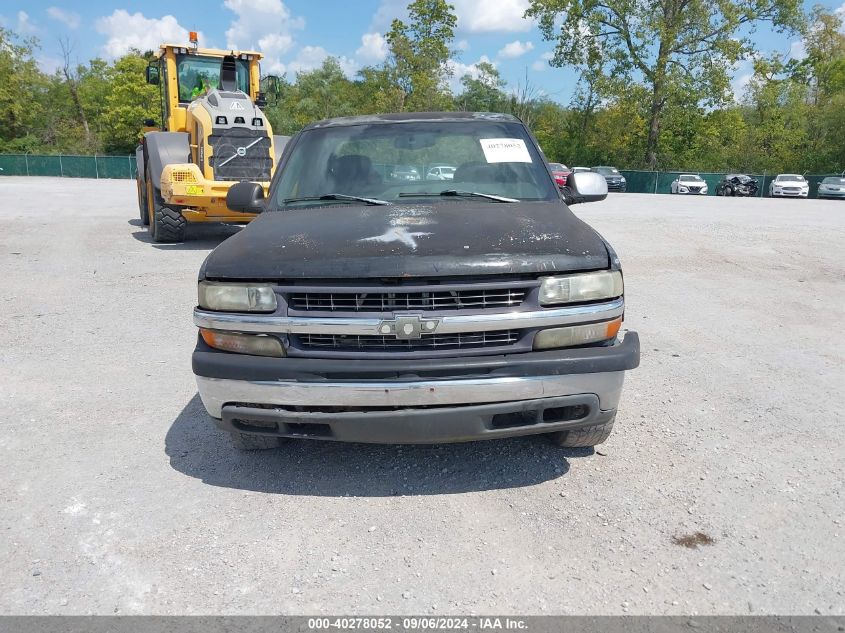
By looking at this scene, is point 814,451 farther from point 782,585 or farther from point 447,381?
point 447,381

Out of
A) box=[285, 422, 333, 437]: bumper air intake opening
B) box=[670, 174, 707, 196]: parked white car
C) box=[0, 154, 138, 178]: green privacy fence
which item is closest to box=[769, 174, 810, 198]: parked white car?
box=[670, 174, 707, 196]: parked white car

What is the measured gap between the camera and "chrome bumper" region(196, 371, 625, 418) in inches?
119

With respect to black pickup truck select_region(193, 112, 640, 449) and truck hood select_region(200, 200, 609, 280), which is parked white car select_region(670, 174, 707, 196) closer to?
truck hood select_region(200, 200, 609, 280)

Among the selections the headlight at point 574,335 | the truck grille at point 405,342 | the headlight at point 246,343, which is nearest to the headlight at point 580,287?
the headlight at point 574,335

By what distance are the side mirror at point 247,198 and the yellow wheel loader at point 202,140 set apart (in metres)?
5.63

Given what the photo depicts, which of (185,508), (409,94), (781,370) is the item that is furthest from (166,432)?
(409,94)

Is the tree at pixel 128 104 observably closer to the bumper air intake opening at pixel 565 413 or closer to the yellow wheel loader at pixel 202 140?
the yellow wheel loader at pixel 202 140

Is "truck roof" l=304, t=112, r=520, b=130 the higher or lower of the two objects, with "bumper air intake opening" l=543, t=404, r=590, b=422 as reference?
higher

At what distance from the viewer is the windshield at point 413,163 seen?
4320 mm

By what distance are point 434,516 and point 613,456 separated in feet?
3.76

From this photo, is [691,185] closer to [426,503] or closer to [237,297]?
[426,503]

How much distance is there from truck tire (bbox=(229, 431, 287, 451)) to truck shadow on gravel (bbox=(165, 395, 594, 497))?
8 cm

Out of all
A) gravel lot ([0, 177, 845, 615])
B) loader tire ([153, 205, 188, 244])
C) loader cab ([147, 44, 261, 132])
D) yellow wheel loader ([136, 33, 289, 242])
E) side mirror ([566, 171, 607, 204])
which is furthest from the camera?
loader cab ([147, 44, 261, 132])

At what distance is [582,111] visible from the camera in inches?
2196
